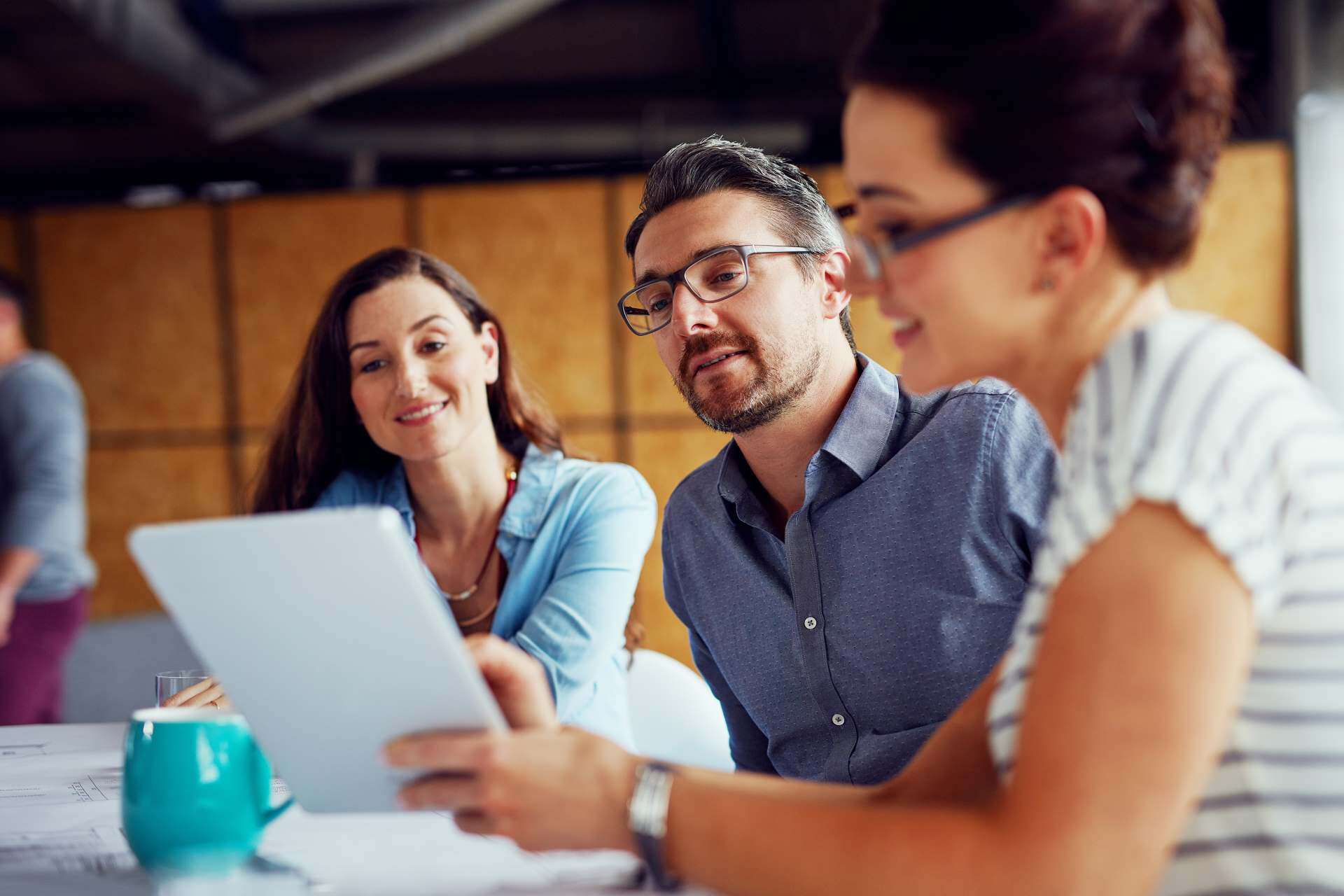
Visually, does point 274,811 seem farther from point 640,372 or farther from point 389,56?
point 389,56

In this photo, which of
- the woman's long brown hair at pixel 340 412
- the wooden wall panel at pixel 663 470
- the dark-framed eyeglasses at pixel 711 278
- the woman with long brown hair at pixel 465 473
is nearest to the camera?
the dark-framed eyeglasses at pixel 711 278

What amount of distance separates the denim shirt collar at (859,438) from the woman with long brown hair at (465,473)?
29cm

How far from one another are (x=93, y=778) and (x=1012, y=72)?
132cm

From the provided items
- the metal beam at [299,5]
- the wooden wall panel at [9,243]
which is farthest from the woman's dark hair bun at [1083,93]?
the metal beam at [299,5]

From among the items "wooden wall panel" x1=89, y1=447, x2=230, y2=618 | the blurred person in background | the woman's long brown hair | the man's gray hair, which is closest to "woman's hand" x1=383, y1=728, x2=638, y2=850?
the man's gray hair

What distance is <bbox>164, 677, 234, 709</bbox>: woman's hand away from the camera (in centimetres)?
150

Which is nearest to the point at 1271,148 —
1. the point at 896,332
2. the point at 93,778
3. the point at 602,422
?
the point at 602,422

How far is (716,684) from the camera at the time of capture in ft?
5.98

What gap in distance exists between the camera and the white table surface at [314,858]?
38.0 inches

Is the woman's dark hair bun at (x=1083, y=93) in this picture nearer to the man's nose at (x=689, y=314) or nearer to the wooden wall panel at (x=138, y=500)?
the man's nose at (x=689, y=314)

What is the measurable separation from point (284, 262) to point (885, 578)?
4555mm

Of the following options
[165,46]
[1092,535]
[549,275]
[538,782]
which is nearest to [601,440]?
[549,275]

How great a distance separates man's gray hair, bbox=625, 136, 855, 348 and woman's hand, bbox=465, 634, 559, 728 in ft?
3.29

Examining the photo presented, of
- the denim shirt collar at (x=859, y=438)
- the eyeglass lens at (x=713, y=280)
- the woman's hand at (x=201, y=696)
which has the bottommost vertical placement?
the woman's hand at (x=201, y=696)
